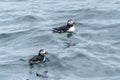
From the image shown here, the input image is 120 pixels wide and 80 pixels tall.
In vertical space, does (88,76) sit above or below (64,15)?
below

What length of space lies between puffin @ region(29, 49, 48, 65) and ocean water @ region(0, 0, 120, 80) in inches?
7.1

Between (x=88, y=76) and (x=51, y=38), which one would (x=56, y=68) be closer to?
(x=88, y=76)

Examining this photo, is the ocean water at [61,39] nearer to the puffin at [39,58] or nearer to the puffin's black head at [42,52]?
the puffin at [39,58]

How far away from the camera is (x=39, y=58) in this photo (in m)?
18.0

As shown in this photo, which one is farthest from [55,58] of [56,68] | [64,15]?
[64,15]

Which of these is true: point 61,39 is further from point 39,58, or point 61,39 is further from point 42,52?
point 39,58

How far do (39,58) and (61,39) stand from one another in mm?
3250

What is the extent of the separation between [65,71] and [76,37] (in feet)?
14.5

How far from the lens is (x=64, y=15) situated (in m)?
24.5

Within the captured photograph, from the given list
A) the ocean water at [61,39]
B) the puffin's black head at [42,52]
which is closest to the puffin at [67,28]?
the ocean water at [61,39]

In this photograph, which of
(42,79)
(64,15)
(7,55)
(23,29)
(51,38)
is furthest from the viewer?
(64,15)

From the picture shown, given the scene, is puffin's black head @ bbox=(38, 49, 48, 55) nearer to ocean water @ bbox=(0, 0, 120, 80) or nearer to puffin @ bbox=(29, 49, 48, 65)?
puffin @ bbox=(29, 49, 48, 65)

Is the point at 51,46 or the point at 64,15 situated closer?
the point at 51,46

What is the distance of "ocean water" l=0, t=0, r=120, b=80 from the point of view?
1688cm
